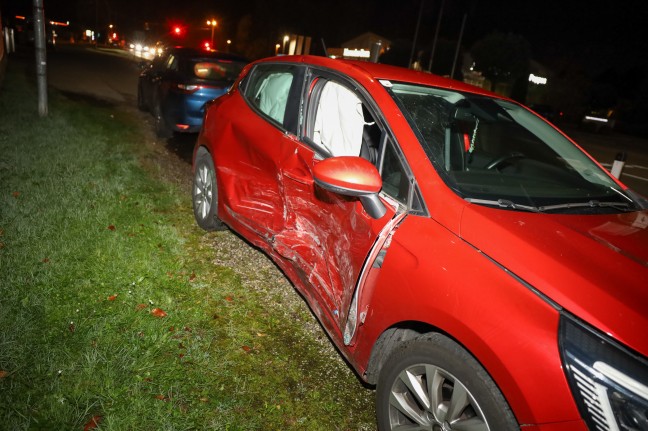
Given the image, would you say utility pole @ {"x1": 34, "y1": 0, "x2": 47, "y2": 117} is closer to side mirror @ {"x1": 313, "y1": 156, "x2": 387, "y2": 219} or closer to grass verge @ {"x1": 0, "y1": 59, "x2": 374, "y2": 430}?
grass verge @ {"x1": 0, "y1": 59, "x2": 374, "y2": 430}

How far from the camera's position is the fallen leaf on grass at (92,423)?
2.14 m

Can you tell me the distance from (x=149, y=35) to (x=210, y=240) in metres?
81.5

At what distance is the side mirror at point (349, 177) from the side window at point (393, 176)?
14 cm

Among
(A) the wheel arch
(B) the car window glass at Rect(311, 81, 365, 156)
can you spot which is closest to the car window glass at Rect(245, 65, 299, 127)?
(B) the car window glass at Rect(311, 81, 365, 156)

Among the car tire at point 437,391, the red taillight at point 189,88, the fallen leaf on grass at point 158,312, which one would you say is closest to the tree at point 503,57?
the red taillight at point 189,88

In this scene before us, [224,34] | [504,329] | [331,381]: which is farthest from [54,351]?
[224,34]

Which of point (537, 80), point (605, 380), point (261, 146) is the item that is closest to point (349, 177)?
point (605, 380)

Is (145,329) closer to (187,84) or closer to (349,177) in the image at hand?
(349,177)

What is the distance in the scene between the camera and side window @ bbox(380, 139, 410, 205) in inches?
84.0

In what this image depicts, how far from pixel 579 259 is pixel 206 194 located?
135 inches

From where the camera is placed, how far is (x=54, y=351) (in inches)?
100

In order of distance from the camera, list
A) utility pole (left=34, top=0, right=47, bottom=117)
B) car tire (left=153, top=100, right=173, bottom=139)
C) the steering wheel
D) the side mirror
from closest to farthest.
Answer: the side mirror < the steering wheel < utility pole (left=34, top=0, right=47, bottom=117) < car tire (left=153, top=100, right=173, bottom=139)

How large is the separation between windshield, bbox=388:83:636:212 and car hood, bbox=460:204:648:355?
16cm

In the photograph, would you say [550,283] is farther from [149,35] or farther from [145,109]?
[149,35]
